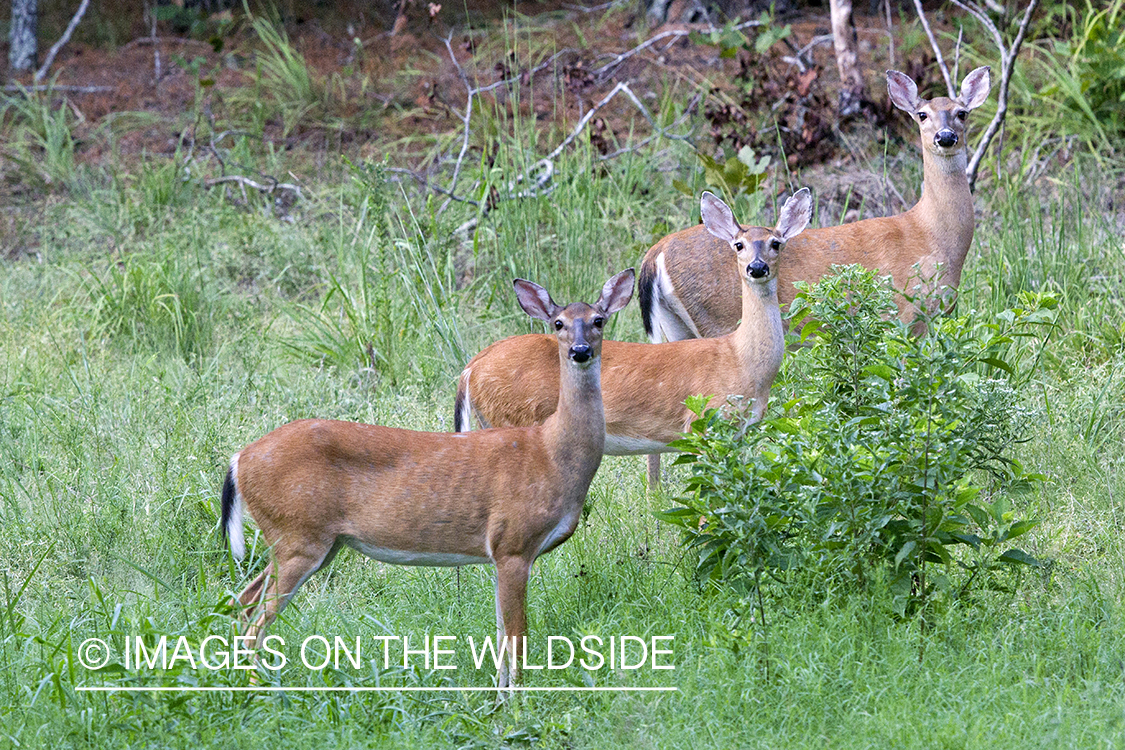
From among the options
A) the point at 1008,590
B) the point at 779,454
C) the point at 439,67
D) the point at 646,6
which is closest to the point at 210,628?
the point at 779,454

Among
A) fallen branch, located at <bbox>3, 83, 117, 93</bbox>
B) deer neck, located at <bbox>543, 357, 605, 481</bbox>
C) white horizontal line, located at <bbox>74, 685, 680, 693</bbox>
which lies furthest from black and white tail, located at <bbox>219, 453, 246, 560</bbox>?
fallen branch, located at <bbox>3, 83, 117, 93</bbox>

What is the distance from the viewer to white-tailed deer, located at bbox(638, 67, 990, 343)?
19.9 feet

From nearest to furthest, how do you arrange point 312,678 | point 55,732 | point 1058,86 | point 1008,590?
point 55,732 < point 312,678 < point 1008,590 < point 1058,86

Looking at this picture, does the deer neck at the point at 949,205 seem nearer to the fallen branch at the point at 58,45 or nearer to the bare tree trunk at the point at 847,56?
the bare tree trunk at the point at 847,56

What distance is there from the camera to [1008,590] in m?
4.14

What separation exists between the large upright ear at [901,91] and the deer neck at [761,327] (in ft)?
5.16

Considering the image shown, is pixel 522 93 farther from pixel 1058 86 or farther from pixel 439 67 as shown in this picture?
pixel 1058 86

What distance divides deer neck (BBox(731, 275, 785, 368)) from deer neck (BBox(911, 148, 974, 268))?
1.31m

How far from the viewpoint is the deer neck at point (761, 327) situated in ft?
17.0

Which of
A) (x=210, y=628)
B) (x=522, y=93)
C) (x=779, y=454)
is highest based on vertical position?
(x=779, y=454)

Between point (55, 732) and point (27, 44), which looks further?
point (27, 44)

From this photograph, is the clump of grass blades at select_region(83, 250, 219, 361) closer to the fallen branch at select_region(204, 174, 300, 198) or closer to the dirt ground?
the fallen branch at select_region(204, 174, 300, 198)

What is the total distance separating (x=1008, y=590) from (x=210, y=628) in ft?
8.34

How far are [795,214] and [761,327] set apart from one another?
53 cm
